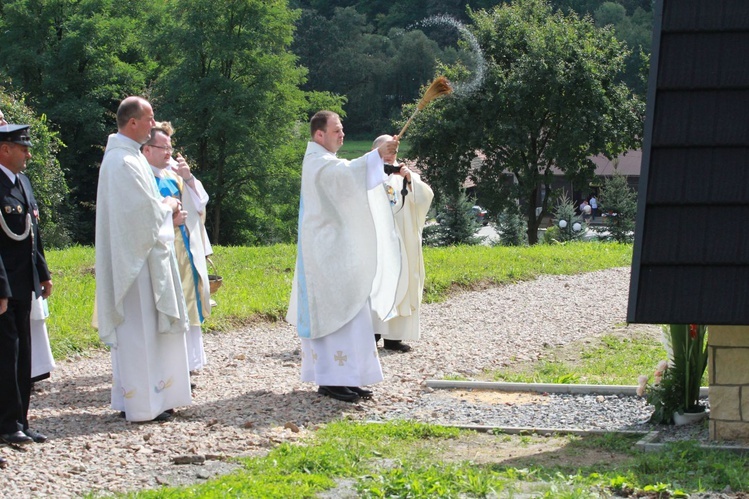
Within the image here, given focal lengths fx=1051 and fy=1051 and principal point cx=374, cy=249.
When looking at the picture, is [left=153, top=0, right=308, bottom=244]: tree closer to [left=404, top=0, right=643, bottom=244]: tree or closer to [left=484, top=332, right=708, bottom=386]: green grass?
[left=404, top=0, right=643, bottom=244]: tree

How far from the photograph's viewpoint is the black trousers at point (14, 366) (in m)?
6.51

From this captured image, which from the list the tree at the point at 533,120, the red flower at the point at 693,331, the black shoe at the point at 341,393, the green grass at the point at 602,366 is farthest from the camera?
the tree at the point at 533,120

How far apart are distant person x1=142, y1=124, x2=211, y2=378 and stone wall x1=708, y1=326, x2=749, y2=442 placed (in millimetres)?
4358

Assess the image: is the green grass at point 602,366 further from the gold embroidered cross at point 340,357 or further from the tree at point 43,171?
the tree at point 43,171

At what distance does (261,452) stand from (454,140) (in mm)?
31004

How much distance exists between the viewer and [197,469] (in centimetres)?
605

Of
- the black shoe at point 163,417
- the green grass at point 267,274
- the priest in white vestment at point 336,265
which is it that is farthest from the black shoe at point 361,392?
the green grass at point 267,274

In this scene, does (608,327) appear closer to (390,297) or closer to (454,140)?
(390,297)

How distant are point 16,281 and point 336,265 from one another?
2.46 metres

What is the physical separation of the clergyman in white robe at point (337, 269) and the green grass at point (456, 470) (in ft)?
4.00

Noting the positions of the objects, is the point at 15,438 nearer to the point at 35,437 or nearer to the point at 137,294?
the point at 35,437

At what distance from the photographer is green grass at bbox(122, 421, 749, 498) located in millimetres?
5348

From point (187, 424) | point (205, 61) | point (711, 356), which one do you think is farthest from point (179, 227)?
point (205, 61)

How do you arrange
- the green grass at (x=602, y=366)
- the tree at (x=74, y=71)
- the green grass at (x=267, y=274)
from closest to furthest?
the green grass at (x=602, y=366), the green grass at (x=267, y=274), the tree at (x=74, y=71)
